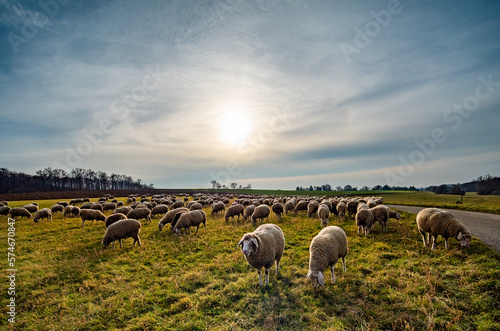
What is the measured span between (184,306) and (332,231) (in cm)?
603

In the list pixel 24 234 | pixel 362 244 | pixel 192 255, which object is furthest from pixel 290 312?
pixel 24 234

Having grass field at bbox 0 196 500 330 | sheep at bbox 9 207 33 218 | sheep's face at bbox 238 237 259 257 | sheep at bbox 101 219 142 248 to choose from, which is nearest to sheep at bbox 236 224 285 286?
sheep's face at bbox 238 237 259 257

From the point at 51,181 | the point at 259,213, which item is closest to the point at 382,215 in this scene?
the point at 259,213

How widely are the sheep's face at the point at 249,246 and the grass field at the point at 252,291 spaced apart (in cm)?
134

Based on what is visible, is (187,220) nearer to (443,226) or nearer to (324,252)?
(324,252)

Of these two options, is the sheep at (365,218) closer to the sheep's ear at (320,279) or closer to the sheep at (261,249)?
the sheep at (261,249)

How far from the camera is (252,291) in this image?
23.2 feet

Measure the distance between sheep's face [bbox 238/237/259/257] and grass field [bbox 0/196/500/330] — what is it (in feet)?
4.39

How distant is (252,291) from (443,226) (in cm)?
966

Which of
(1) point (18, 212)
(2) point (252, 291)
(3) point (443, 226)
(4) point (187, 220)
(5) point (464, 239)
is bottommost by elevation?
(2) point (252, 291)

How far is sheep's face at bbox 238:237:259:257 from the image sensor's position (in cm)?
698

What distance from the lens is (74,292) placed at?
7.60 meters

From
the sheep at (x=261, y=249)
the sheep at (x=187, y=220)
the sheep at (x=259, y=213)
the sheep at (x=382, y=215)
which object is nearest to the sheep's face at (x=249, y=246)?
the sheep at (x=261, y=249)

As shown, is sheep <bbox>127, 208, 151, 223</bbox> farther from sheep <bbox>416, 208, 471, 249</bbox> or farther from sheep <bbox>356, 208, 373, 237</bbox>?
sheep <bbox>416, 208, 471, 249</bbox>
